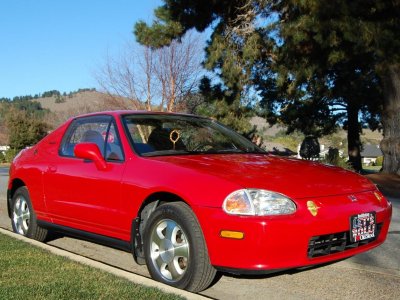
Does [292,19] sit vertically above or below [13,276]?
above

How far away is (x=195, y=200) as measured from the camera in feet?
12.9

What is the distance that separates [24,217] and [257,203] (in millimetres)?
3654

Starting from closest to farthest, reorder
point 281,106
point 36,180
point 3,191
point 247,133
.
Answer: point 36,180
point 3,191
point 247,133
point 281,106

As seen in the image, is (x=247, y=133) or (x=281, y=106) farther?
(x=281, y=106)

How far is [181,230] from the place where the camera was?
13.3ft

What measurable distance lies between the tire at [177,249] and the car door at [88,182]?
0.48 meters

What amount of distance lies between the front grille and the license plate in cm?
6

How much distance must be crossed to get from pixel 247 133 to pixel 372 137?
454 feet

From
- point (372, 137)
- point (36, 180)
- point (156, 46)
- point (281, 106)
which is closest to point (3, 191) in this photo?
point (36, 180)

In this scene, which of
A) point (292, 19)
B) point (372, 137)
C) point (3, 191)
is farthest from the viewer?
point (372, 137)

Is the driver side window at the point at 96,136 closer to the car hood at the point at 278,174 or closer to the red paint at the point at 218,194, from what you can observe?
the red paint at the point at 218,194

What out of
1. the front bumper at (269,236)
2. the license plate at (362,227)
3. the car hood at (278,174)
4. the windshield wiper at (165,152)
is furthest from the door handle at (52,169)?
the license plate at (362,227)

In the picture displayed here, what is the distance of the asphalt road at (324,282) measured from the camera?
411 centimetres

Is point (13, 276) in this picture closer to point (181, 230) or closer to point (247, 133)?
point (181, 230)
